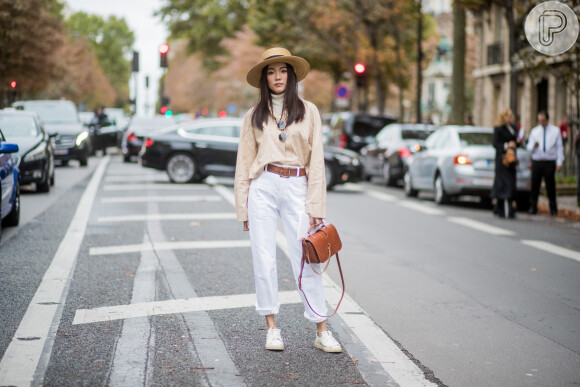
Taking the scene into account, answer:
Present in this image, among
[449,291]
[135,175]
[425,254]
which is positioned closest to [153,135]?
[135,175]

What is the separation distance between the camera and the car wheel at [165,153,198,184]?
21047 millimetres

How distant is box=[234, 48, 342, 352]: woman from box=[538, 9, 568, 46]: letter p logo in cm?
1467

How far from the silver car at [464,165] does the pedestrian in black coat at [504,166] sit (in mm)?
1591

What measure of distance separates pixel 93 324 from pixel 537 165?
1138 cm

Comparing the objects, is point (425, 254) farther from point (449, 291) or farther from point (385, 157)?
point (385, 157)

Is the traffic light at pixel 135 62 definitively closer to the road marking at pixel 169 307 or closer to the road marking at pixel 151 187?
the road marking at pixel 151 187

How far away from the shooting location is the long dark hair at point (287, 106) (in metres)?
5.47

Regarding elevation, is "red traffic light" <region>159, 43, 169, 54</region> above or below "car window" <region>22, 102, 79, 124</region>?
above

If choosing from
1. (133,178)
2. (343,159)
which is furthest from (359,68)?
(343,159)

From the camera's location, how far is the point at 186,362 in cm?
525

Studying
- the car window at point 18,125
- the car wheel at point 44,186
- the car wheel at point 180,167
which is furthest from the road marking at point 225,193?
the car window at point 18,125

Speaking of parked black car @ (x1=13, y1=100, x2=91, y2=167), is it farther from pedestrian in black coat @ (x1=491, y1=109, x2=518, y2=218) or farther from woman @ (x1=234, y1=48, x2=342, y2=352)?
woman @ (x1=234, y1=48, x2=342, y2=352)

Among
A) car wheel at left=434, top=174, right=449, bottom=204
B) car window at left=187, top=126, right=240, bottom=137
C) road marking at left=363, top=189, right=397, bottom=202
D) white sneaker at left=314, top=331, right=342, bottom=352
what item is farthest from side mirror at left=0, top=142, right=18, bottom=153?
car window at left=187, top=126, right=240, bottom=137

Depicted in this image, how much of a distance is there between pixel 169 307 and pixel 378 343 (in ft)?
5.69
